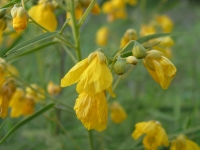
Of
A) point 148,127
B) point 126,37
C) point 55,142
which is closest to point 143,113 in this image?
point 55,142

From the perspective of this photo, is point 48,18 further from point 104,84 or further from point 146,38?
point 104,84

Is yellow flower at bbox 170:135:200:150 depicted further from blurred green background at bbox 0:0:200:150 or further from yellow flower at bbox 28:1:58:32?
yellow flower at bbox 28:1:58:32

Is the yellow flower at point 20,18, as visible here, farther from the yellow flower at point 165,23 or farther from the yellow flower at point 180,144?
the yellow flower at point 165,23

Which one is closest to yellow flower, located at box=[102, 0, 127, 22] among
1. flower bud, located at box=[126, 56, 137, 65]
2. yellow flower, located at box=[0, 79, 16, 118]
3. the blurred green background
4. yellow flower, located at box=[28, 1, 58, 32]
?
the blurred green background

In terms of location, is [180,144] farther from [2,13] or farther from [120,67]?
[2,13]

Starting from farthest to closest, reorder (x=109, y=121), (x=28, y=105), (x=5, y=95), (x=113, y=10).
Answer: (x=113, y=10) → (x=109, y=121) → (x=28, y=105) → (x=5, y=95)

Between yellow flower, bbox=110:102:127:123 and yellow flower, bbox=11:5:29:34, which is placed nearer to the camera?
yellow flower, bbox=11:5:29:34

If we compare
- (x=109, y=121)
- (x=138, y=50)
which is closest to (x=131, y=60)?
(x=138, y=50)
